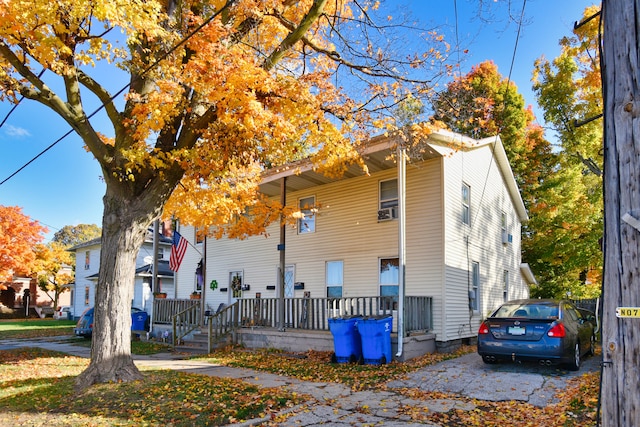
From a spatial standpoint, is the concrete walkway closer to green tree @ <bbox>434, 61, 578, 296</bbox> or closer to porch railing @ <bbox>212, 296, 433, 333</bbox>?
porch railing @ <bbox>212, 296, 433, 333</bbox>

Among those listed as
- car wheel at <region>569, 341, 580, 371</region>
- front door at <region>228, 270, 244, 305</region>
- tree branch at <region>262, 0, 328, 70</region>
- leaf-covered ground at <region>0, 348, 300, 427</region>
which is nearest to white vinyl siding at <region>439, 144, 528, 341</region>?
car wheel at <region>569, 341, 580, 371</region>

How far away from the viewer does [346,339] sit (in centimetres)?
1079

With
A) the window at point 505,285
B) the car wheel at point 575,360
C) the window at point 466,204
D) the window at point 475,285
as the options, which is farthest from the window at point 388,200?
the window at point 505,285

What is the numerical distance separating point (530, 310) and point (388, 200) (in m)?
5.65

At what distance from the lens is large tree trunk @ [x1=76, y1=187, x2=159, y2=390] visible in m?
8.03

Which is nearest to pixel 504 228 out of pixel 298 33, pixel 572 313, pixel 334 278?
pixel 334 278

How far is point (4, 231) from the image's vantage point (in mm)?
32688

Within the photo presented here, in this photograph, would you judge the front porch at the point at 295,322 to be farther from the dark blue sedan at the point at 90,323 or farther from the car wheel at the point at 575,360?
the dark blue sedan at the point at 90,323

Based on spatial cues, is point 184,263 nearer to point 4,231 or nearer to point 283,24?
point 283,24

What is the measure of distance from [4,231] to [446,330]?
32870 mm

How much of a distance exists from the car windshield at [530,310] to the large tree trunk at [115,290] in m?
7.47

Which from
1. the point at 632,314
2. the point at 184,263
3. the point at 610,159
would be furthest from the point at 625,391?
the point at 184,263

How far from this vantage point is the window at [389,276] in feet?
45.2

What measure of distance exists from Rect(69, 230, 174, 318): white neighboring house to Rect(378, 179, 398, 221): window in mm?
15126
